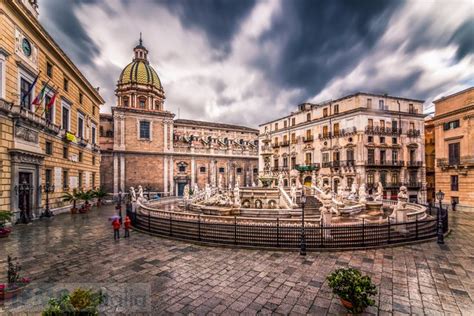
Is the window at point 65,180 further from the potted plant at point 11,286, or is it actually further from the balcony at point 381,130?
the balcony at point 381,130

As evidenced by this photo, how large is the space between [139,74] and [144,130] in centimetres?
1033

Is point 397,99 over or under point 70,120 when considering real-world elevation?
over

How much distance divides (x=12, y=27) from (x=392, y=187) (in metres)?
39.8

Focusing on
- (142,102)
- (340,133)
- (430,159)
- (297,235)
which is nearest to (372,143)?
(340,133)

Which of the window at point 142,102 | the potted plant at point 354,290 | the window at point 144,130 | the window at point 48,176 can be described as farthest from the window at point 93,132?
the potted plant at point 354,290

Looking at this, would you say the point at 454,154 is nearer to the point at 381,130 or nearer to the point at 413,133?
the point at 381,130

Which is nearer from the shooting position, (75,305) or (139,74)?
(75,305)

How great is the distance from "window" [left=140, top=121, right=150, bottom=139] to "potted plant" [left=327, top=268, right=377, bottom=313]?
3557cm

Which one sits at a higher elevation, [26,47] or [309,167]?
Answer: [26,47]

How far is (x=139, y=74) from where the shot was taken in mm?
37844

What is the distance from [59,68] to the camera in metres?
18.8

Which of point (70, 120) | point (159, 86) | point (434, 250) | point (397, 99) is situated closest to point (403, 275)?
point (434, 250)

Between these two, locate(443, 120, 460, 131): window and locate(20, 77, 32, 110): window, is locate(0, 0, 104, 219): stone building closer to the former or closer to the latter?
locate(20, 77, 32, 110): window

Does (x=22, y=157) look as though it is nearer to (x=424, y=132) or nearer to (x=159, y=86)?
(x=159, y=86)
